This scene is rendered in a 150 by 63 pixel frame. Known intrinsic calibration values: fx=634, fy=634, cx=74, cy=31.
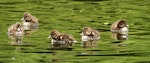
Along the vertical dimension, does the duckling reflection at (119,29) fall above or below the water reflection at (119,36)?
above

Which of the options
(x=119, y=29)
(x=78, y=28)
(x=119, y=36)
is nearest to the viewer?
(x=119, y=36)

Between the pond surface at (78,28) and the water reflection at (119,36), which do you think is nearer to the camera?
the pond surface at (78,28)

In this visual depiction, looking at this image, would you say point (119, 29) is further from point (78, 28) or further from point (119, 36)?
point (78, 28)

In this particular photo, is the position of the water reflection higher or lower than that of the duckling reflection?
lower

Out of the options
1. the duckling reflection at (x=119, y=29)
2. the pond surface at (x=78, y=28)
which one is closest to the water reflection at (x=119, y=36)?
the duckling reflection at (x=119, y=29)

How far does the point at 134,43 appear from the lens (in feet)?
66.6

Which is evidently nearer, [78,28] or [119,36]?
[119,36]

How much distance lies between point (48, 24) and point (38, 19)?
1.86 metres

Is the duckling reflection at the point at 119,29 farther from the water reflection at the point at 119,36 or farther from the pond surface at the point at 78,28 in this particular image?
the pond surface at the point at 78,28

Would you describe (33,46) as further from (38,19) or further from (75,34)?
(38,19)

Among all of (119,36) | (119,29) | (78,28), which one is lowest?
(119,36)

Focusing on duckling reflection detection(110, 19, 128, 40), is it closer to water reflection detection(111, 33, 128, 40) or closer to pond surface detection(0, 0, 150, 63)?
water reflection detection(111, 33, 128, 40)

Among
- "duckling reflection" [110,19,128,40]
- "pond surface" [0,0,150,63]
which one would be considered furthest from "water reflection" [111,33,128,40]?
"pond surface" [0,0,150,63]

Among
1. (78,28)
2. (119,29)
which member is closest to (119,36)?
(119,29)
